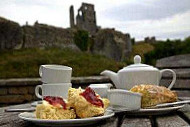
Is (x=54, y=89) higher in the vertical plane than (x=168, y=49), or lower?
lower

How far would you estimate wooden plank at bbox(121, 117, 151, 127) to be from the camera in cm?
64

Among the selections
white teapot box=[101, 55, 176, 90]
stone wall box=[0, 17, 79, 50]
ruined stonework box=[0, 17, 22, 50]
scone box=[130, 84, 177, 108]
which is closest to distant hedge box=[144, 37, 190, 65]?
stone wall box=[0, 17, 79, 50]

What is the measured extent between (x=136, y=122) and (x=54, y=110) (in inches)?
7.8

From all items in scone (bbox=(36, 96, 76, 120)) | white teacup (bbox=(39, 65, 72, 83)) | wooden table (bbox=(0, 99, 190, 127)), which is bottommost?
wooden table (bbox=(0, 99, 190, 127))

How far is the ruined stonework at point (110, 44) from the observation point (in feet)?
27.9

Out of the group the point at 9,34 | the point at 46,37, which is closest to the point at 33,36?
the point at 46,37

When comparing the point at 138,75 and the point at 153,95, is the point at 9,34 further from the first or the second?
the point at 153,95

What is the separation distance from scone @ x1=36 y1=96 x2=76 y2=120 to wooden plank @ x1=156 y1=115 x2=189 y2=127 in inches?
8.2

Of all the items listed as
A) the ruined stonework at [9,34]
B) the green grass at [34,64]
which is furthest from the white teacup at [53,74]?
the ruined stonework at [9,34]

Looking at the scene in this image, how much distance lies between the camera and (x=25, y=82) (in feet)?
8.74

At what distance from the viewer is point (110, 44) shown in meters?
8.91

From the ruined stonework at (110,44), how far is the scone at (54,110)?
7.67 metres

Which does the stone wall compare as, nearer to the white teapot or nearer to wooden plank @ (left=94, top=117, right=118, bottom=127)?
the white teapot

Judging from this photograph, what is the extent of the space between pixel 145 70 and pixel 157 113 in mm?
307
